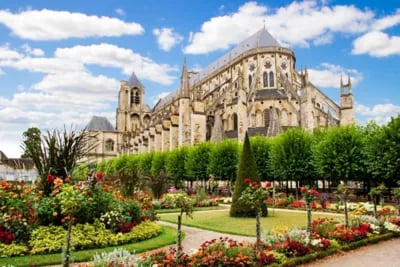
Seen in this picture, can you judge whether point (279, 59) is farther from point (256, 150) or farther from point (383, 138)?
point (383, 138)

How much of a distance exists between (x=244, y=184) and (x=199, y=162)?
18.2 metres

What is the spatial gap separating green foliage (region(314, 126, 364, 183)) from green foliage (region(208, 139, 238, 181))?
836cm

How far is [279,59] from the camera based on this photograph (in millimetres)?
52938

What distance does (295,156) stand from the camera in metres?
26.9

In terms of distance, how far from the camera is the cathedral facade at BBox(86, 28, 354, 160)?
139ft

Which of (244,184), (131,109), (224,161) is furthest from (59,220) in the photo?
(131,109)

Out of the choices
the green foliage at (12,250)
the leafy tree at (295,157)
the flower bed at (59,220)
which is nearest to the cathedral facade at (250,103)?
the leafy tree at (295,157)

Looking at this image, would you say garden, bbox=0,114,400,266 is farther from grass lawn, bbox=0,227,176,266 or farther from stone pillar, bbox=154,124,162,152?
stone pillar, bbox=154,124,162,152

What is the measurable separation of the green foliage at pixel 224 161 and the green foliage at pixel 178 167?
16.3 ft

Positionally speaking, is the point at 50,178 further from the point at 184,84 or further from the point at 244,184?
the point at 184,84

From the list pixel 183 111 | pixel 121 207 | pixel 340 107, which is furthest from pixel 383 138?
pixel 183 111

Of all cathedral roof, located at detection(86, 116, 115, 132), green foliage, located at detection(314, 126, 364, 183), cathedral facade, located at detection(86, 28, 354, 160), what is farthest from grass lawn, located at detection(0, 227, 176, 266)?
cathedral roof, located at detection(86, 116, 115, 132)

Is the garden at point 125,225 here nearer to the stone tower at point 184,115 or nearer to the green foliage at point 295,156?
the green foliage at point 295,156

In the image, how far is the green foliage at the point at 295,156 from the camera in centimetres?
2691
